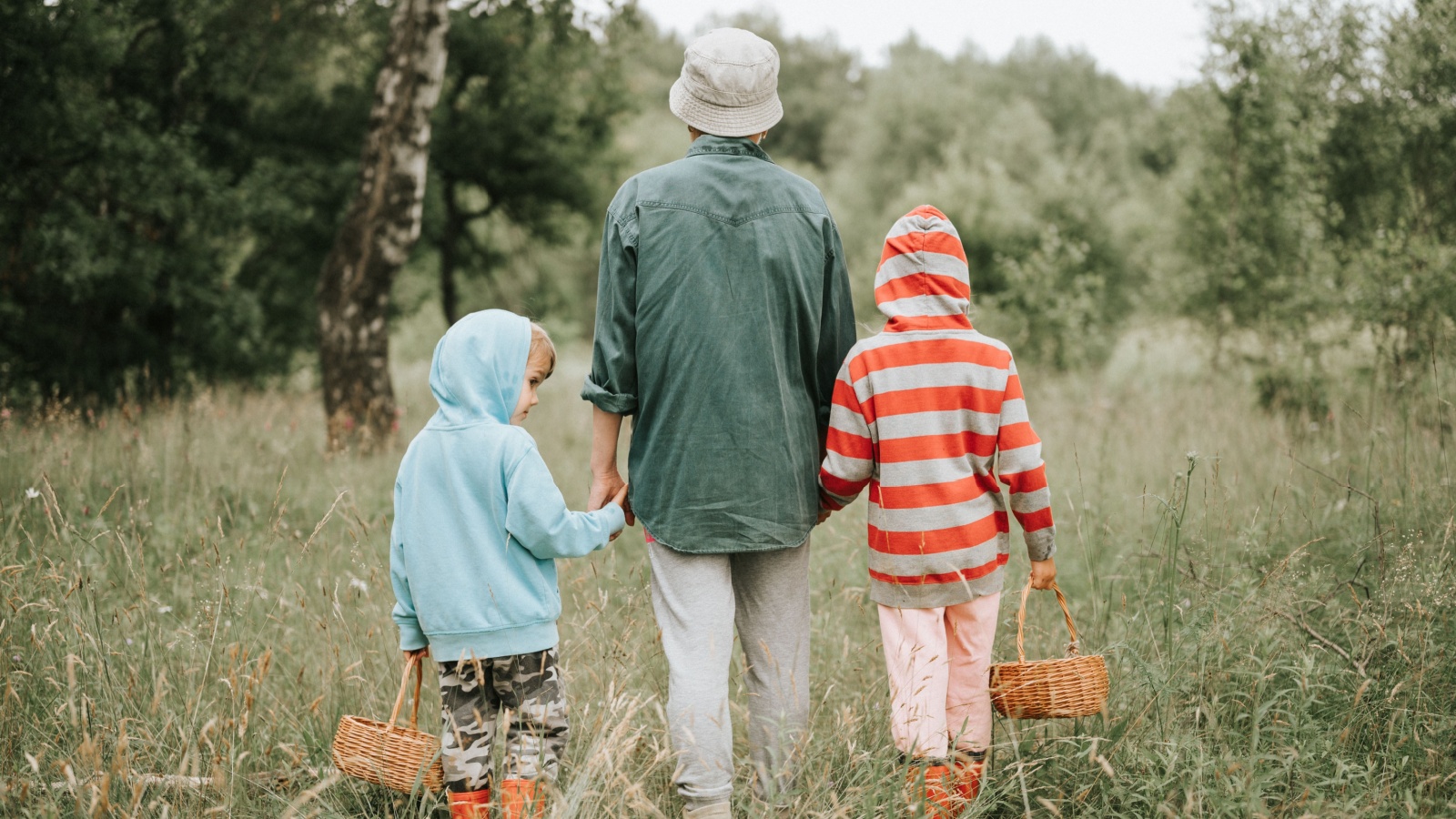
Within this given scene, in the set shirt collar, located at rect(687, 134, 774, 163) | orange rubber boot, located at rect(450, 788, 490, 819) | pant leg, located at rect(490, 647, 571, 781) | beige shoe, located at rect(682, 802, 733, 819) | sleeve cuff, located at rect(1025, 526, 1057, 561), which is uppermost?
shirt collar, located at rect(687, 134, 774, 163)

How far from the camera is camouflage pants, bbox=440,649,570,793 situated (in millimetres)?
2404

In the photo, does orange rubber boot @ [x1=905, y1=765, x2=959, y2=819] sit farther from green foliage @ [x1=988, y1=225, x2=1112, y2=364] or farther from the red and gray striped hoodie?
→ green foliage @ [x1=988, y1=225, x2=1112, y2=364]

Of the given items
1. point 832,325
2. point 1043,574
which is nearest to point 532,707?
point 832,325

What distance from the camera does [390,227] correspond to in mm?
7059

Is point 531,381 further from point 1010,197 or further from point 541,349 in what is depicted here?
point 1010,197

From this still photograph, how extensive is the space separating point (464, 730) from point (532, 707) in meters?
0.19

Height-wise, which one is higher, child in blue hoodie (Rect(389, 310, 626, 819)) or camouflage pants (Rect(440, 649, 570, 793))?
child in blue hoodie (Rect(389, 310, 626, 819))

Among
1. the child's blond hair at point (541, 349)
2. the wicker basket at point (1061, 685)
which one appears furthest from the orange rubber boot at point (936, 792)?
the child's blond hair at point (541, 349)

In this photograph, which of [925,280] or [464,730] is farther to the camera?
[925,280]

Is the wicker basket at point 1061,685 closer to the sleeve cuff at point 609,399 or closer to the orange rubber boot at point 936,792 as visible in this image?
the orange rubber boot at point 936,792

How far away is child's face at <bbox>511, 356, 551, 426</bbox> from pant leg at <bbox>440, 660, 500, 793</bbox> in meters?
0.67

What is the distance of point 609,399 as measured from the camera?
2518 mm

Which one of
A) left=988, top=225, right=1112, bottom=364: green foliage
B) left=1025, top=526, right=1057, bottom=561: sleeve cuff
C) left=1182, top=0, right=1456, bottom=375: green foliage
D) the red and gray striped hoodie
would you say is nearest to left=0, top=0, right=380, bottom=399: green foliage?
the red and gray striped hoodie

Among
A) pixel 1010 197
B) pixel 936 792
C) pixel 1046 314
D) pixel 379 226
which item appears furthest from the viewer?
pixel 1010 197
